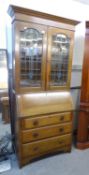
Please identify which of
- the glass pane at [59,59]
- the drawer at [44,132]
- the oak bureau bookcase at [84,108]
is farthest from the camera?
the oak bureau bookcase at [84,108]

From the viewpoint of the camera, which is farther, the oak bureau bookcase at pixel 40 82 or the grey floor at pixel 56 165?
the grey floor at pixel 56 165

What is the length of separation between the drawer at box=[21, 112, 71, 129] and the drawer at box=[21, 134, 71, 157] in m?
0.25

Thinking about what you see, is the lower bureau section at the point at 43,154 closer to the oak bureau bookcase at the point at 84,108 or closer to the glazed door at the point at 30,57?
the oak bureau bookcase at the point at 84,108

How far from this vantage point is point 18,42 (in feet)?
6.17

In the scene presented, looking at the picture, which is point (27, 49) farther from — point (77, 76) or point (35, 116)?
point (77, 76)

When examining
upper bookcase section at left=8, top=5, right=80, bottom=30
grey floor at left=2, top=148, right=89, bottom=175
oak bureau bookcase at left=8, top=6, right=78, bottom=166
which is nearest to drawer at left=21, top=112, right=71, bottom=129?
oak bureau bookcase at left=8, top=6, right=78, bottom=166

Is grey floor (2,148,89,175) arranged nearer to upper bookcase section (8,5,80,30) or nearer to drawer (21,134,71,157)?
drawer (21,134,71,157)

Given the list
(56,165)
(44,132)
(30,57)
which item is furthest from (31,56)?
(56,165)

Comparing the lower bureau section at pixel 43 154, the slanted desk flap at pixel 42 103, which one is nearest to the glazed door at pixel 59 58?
the slanted desk flap at pixel 42 103

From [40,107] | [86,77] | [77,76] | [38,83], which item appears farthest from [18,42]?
[77,76]

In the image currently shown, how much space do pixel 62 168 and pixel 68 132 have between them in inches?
19.6

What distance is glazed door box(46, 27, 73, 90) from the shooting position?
82.7 inches

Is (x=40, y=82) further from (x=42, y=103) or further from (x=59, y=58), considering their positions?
(x=59, y=58)

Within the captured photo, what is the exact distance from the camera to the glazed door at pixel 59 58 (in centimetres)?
210
